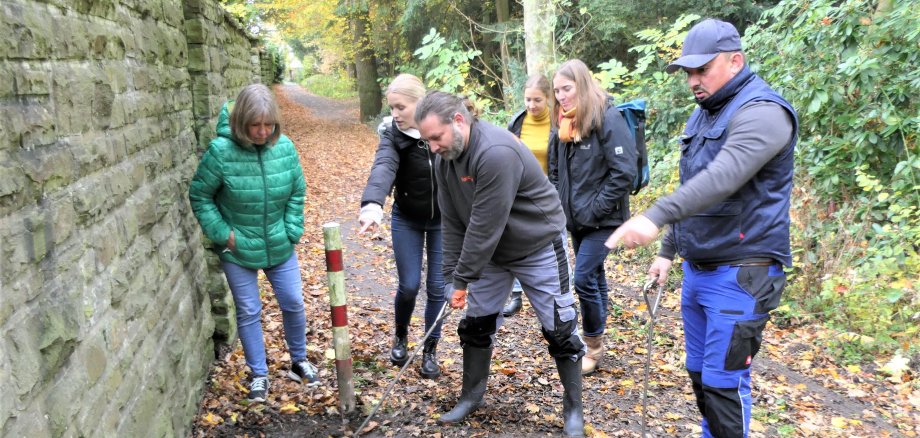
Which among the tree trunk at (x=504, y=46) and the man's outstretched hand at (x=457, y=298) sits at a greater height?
the tree trunk at (x=504, y=46)

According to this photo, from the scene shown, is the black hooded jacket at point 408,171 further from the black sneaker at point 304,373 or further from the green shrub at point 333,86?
the green shrub at point 333,86

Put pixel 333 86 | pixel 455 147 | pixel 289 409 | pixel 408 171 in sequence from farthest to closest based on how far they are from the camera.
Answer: pixel 333 86, pixel 408 171, pixel 289 409, pixel 455 147

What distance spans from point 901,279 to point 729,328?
3.29 metres

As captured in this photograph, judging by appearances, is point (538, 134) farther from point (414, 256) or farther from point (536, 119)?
point (414, 256)

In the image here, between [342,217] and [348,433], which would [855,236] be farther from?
[342,217]

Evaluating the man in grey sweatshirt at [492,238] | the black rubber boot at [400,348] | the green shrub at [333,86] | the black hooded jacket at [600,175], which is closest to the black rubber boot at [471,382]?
the man in grey sweatshirt at [492,238]

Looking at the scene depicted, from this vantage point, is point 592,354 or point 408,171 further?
point 592,354

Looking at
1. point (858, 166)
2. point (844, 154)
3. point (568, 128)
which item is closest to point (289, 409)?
point (568, 128)

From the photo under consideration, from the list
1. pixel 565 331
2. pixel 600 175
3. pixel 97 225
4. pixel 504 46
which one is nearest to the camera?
pixel 97 225

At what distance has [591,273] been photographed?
435cm

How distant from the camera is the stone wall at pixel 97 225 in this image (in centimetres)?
187

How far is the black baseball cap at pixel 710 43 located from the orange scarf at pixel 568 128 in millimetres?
1430

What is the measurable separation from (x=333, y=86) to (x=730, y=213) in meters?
38.2

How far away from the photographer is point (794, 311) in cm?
573
